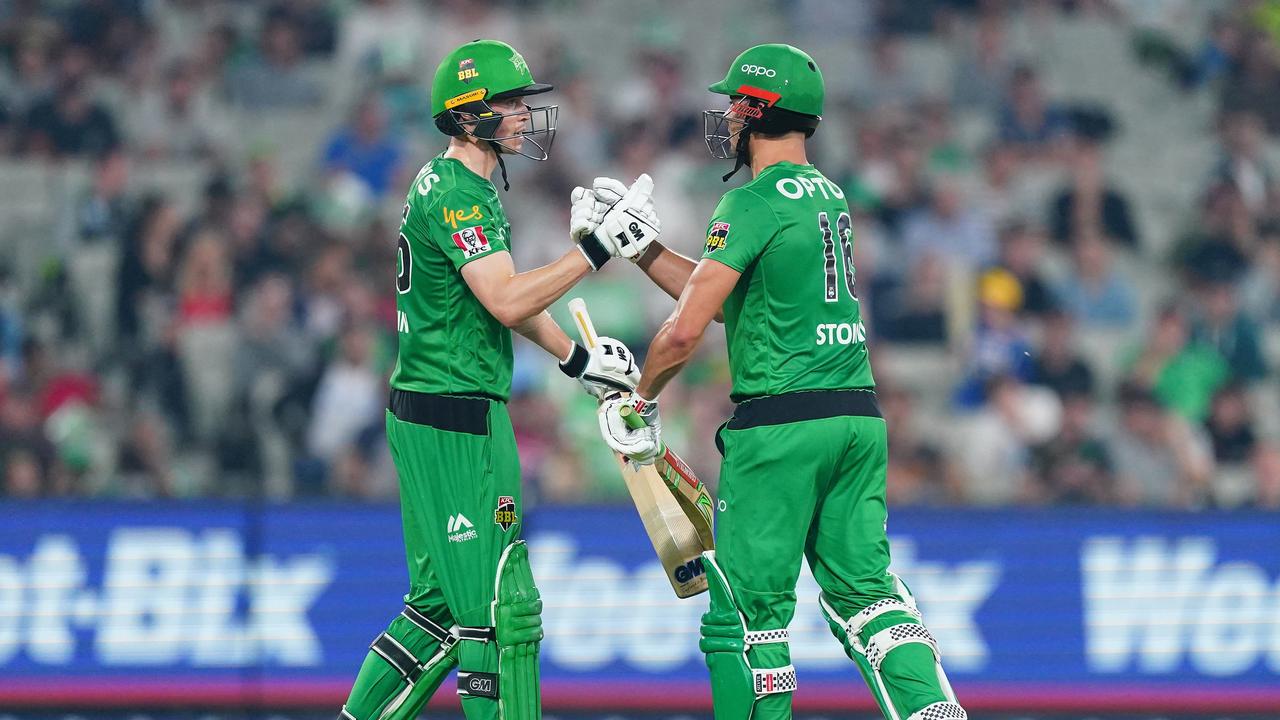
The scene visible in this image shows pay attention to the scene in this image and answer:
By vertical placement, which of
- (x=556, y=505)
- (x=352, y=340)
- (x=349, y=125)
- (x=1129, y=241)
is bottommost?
(x=556, y=505)

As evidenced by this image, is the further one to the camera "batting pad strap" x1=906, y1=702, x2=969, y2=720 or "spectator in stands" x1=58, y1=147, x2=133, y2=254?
"spectator in stands" x1=58, y1=147, x2=133, y2=254

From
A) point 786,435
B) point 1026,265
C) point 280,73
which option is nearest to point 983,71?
point 1026,265

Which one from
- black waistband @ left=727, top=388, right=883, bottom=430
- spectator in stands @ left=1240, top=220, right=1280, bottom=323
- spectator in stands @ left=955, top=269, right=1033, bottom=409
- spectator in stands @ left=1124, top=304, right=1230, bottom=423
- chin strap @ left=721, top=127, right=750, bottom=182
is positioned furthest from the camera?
spectator in stands @ left=1240, top=220, right=1280, bottom=323

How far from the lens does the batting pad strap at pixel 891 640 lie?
6.98 meters

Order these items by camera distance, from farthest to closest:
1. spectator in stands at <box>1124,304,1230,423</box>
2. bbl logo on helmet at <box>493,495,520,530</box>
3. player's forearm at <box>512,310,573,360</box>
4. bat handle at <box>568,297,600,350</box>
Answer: spectator in stands at <box>1124,304,1230,423</box> < bat handle at <box>568,297,600,350</box> < player's forearm at <box>512,310,573,360</box> < bbl logo on helmet at <box>493,495,520,530</box>

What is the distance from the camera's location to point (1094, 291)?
50.8ft

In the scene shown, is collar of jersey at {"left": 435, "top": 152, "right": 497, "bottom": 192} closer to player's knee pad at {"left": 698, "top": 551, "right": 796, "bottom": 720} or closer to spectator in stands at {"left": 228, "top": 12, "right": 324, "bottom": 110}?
player's knee pad at {"left": 698, "top": 551, "right": 796, "bottom": 720}

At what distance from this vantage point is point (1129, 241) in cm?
1602

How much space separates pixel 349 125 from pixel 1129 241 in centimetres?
725

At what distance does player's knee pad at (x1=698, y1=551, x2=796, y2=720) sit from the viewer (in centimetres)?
690

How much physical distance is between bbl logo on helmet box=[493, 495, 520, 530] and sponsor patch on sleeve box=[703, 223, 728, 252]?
1325mm

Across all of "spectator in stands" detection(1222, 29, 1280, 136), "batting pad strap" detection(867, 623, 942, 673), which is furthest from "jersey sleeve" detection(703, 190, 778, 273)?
"spectator in stands" detection(1222, 29, 1280, 136)

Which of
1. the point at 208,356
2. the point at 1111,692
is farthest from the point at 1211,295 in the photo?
the point at 208,356

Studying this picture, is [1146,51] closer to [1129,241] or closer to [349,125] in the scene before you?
[1129,241]
